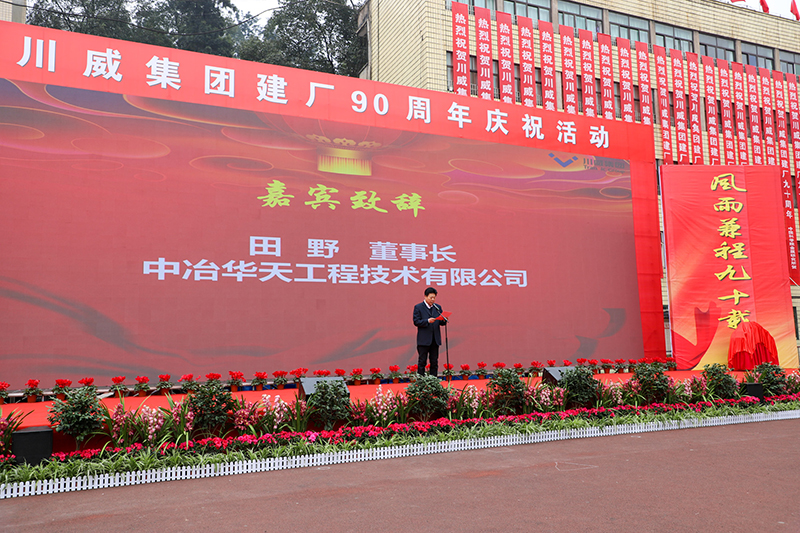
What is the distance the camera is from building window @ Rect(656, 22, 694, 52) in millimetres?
16719

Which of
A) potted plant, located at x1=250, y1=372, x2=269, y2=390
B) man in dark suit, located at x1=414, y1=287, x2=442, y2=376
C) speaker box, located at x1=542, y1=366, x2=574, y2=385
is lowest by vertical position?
potted plant, located at x1=250, y1=372, x2=269, y2=390

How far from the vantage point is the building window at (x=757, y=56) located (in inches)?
699

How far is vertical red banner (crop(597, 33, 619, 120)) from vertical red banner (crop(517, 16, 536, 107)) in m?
1.88

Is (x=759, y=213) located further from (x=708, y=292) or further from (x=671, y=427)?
(x=671, y=427)

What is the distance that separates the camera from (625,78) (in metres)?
15.8

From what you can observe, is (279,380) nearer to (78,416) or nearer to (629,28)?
(78,416)

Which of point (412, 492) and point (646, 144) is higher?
point (646, 144)

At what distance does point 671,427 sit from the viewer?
18.6 ft

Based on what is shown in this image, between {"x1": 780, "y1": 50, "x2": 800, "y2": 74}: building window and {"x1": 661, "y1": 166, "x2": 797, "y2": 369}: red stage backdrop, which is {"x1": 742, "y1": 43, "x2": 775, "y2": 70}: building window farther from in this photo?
{"x1": 661, "y1": 166, "x2": 797, "y2": 369}: red stage backdrop

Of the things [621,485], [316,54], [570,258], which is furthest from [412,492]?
[316,54]

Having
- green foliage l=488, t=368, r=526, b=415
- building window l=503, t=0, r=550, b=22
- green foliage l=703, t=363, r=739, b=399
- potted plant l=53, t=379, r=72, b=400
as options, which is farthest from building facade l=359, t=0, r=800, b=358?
potted plant l=53, t=379, r=72, b=400

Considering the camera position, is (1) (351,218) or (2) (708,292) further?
(2) (708,292)

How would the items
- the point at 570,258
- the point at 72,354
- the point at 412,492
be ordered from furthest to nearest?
1. the point at 570,258
2. the point at 72,354
3. the point at 412,492

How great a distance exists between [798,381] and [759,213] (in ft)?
12.5
